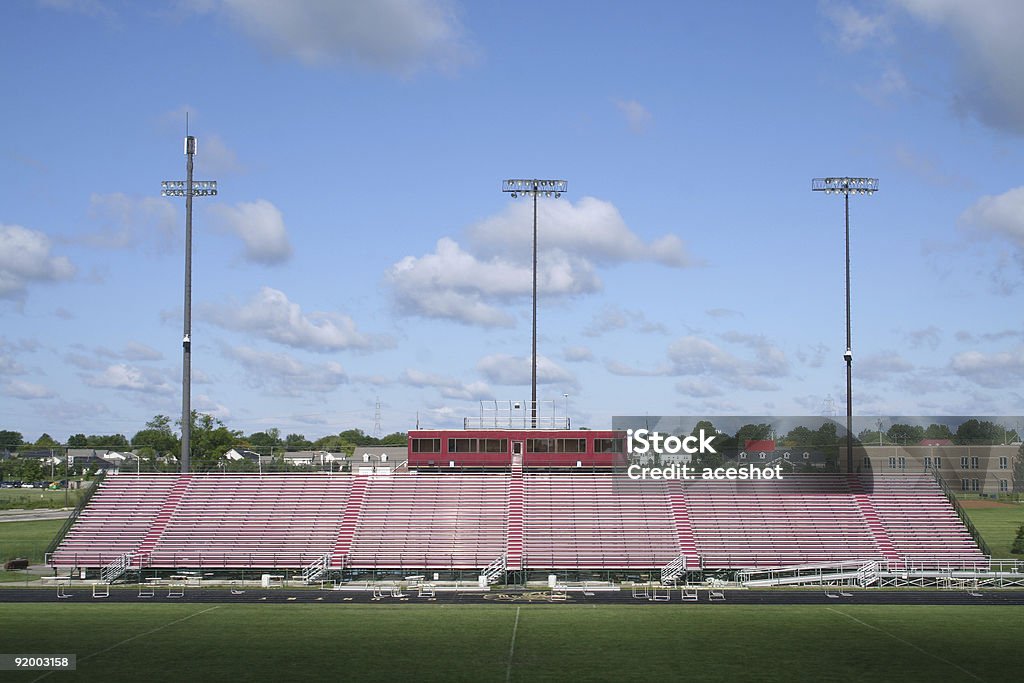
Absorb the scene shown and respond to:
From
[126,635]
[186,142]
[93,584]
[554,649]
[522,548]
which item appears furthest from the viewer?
[186,142]

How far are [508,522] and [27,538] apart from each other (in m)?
39.6

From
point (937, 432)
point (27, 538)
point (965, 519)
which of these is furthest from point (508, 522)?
point (937, 432)

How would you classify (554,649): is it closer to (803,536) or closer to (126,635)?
(126,635)

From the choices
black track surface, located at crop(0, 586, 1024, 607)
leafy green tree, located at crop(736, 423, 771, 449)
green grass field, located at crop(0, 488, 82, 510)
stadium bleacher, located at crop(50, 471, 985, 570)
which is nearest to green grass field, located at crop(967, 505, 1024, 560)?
stadium bleacher, located at crop(50, 471, 985, 570)

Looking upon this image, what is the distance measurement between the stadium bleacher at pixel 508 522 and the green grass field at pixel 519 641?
11575 millimetres

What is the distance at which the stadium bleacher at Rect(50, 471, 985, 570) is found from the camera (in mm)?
60031

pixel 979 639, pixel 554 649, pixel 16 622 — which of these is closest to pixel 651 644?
pixel 554 649

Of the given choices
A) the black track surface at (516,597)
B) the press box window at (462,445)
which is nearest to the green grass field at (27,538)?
the black track surface at (516,597)

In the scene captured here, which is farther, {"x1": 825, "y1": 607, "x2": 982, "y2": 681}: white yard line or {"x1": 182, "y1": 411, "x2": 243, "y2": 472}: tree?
{"x1": 182, "y1": 411, "x2": 243, "y2": 472}: tree

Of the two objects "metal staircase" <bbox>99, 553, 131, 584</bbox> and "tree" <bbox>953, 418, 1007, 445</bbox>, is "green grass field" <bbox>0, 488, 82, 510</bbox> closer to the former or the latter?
"metal staircase" <bbox>99, 553, 131, 584</bbox>

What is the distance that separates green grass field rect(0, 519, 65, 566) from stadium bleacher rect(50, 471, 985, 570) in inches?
208

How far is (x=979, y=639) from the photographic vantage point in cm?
3978

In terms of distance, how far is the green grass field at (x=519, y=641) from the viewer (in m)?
33.9

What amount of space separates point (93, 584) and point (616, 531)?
1172 inches
